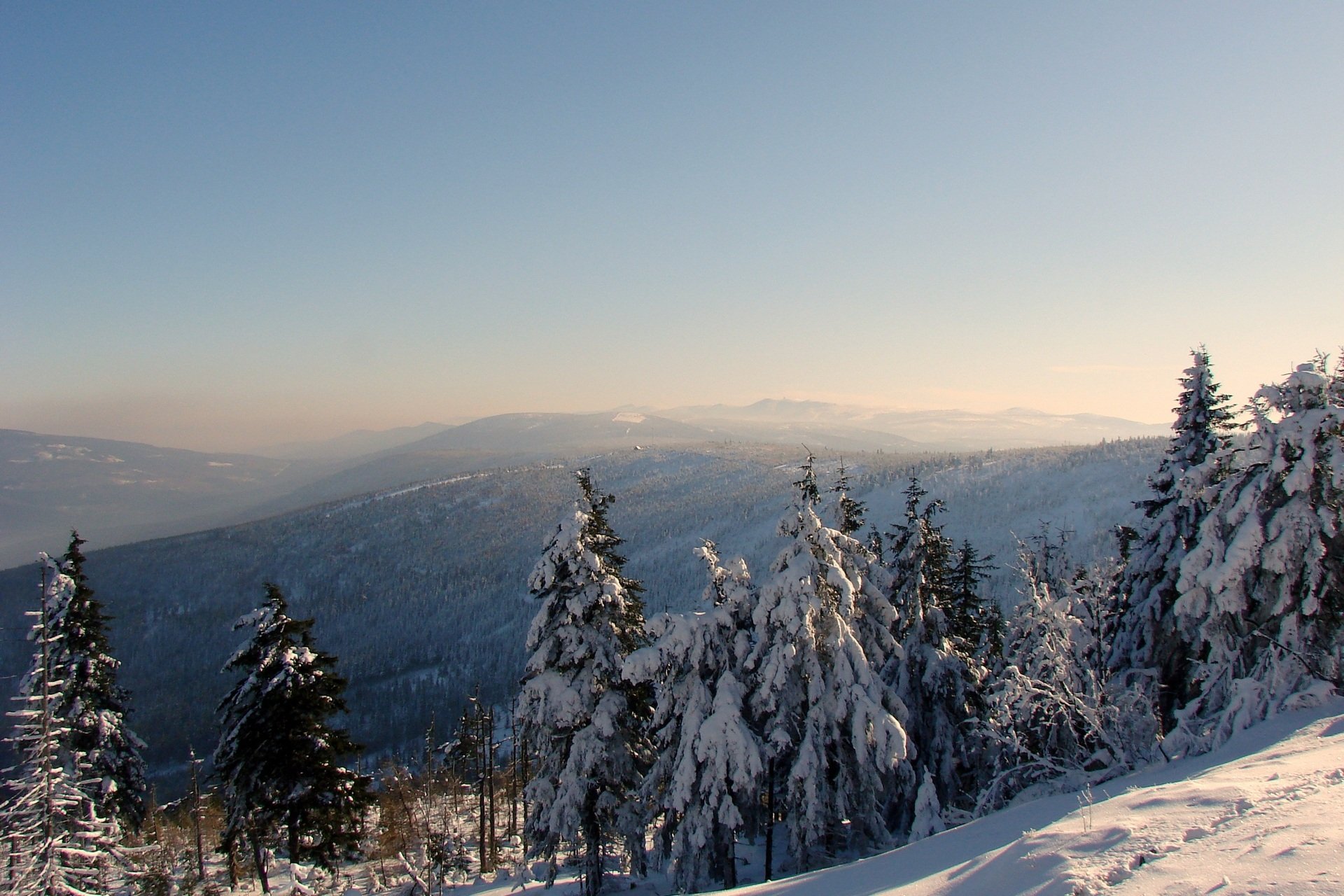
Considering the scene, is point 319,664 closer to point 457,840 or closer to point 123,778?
point 123,778

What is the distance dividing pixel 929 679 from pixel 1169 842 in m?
16.0

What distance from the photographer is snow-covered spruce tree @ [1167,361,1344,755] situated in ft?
42.3

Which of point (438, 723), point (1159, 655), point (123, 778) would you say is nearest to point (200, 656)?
point (438, 723)

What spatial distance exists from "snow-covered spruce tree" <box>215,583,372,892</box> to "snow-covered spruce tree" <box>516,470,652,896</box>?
16.2 feet

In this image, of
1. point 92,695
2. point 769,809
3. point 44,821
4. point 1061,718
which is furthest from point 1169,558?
point 92,695

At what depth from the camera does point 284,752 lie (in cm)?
1783

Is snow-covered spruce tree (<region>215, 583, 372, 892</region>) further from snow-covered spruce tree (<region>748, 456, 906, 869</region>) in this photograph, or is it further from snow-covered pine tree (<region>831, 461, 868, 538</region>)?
snow-covered pine tree (<region>831, 461, 868, 538</region>)

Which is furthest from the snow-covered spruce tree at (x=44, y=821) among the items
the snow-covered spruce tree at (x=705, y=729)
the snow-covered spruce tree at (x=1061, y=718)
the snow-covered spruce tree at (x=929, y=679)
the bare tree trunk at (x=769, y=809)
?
the snow-covered spruce tree at (x=929, y=679)

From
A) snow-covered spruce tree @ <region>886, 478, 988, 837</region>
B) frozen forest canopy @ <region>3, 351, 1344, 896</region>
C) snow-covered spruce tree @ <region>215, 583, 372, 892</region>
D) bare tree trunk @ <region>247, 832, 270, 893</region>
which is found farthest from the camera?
snow-covered spruce tree @ <region>886, 478, 988, 837</region>

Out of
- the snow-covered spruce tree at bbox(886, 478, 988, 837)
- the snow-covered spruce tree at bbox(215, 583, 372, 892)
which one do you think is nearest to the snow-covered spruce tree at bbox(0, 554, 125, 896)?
the snow-covered spruce tree at bbox(215, 583, 372, 892)

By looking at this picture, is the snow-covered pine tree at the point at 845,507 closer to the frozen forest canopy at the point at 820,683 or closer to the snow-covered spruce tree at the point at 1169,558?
the frozen forest canopy at the point at 820,683

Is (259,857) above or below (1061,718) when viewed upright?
below

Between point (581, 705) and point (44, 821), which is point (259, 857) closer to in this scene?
point (44, 821)

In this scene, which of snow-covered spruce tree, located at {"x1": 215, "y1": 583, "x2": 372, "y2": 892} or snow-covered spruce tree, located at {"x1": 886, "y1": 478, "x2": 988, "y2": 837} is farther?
snow-covered spruce tree, located at {"x1": 886, "y1": 478, "x2": 988, "y2": 837}
